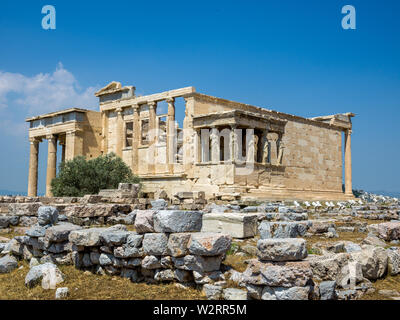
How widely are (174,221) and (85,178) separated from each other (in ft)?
58.0

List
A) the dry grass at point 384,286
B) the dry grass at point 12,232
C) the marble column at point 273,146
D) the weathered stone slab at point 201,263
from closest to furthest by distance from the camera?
the dry grass at point 384,286 → the weathered stone slab at point 201,263 → the dry grass at point 12,232 → the marble column at point 273,146

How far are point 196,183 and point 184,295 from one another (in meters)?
18.5

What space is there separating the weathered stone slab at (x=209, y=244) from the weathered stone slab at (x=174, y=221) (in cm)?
49

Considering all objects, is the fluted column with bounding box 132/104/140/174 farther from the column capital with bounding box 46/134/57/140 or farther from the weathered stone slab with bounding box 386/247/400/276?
the weathered stone slab with bounding box 386/247/400/276

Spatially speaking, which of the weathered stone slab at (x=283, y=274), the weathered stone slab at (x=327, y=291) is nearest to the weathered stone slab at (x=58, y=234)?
the weathered stone slab at (x=283, y=274)

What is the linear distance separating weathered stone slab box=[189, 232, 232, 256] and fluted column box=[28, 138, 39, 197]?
2909 centimetres

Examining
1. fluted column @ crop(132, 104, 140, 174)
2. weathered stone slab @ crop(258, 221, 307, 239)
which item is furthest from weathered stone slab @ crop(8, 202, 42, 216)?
fluted column @ crop(132, 104, 140, 174)

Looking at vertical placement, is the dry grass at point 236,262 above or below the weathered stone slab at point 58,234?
below

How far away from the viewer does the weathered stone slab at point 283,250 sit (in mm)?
4805

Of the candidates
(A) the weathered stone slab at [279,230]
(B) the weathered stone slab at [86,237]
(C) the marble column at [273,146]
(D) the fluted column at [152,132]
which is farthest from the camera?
(D) the fluted column at [152,132]

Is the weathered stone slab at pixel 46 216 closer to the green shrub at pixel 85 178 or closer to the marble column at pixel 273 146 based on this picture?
the green shrub at pixel 85 178
